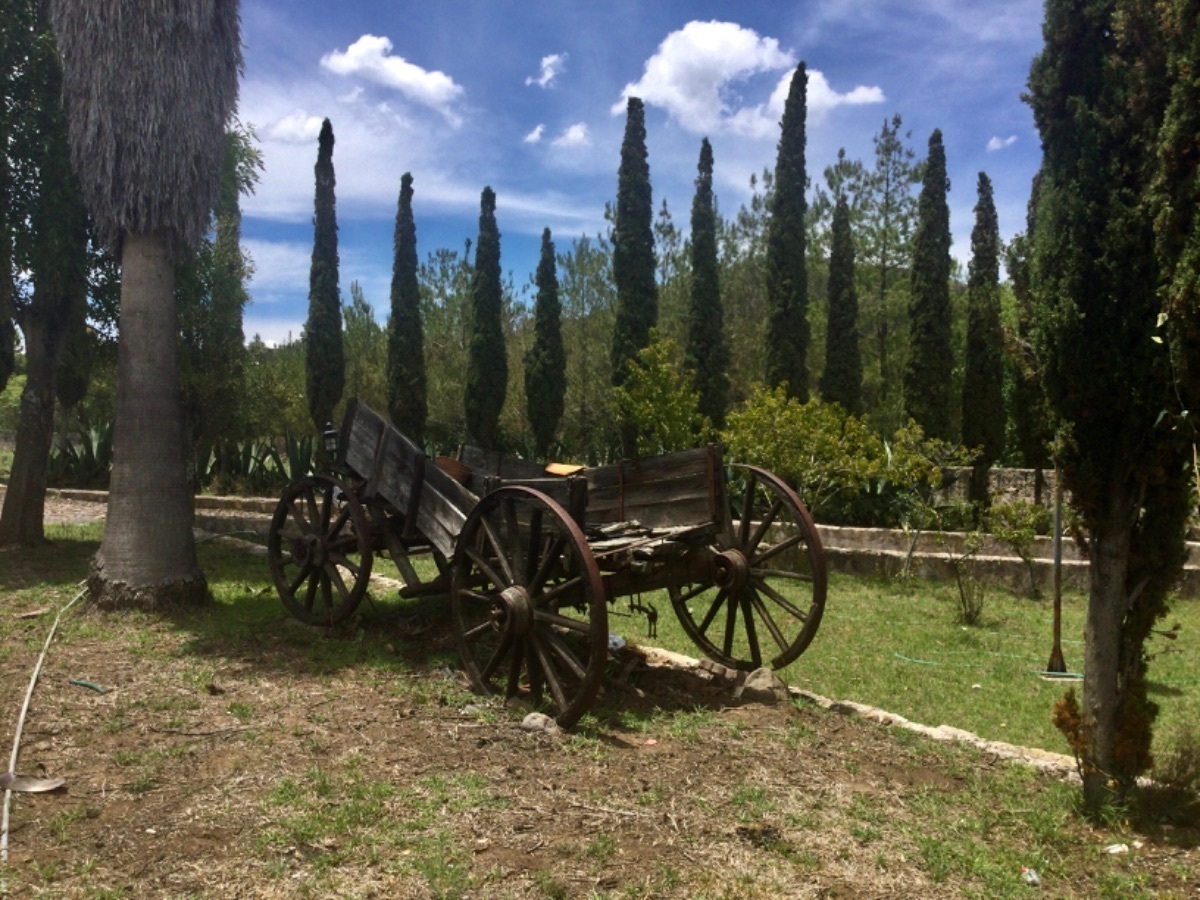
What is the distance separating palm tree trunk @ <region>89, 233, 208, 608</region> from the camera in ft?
25.9

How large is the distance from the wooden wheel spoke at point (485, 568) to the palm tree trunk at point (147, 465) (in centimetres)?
382

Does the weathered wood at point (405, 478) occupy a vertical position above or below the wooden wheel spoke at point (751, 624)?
above

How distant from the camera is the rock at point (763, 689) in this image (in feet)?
18.4

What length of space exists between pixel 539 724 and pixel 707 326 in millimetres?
19662

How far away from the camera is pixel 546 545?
5426 mm

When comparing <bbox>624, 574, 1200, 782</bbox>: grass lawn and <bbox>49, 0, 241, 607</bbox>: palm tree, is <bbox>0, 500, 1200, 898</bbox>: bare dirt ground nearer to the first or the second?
<bbox>624, 574, 1200, 782</bbox>: grass lawn

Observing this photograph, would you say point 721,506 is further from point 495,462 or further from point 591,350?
point 591,350

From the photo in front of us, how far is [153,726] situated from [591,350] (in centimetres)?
2231

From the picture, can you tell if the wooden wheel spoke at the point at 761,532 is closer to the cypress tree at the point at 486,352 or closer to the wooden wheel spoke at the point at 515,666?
→ the wooden wheel spoke at the point at 515,666

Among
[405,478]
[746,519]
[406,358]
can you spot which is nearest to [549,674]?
[746,519]

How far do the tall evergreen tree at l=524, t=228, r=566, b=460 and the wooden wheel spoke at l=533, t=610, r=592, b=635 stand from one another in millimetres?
19530

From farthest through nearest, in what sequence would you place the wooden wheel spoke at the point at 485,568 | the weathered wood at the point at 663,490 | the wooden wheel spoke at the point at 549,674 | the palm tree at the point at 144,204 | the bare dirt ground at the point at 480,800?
1. the palm tree at the point at 144,204
2. the weathered wood at the point at 663,490
3. the wooden wheel spoke at the point at 485,568
4. the wooden wheel spoke at the point at 549,674
5. the bare dirt ground at the point at 480,800

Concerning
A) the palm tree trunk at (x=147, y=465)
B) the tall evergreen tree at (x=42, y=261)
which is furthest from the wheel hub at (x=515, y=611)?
the tall evergreen tree at (x=42, y=261)

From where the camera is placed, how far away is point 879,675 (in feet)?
23.9
